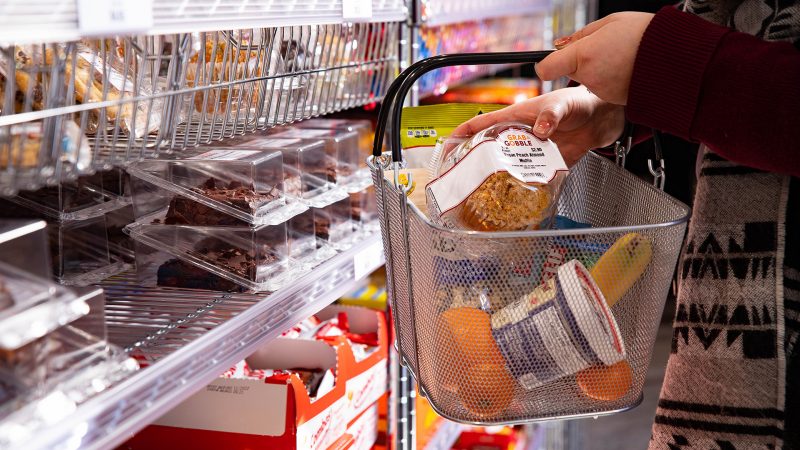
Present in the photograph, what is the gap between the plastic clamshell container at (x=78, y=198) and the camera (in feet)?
4.01

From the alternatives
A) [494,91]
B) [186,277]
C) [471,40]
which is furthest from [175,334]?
[494,91]

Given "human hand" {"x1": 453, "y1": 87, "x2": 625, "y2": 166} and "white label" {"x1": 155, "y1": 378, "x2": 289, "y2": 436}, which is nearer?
"human hand" {"x1": 453, "y1": 87, "x2": 625, "y2": 166}

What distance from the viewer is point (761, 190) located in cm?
104

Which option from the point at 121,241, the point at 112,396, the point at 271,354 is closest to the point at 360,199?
the point at 271,354

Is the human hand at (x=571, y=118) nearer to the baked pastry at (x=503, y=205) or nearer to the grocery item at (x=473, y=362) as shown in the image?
the baked pastry at (x=503, y=205)

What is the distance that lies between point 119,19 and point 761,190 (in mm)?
801

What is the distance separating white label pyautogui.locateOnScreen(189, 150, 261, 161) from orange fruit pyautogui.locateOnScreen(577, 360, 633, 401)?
2.17ft

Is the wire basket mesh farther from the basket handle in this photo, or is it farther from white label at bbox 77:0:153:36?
white label at bbox 77:0:153:36

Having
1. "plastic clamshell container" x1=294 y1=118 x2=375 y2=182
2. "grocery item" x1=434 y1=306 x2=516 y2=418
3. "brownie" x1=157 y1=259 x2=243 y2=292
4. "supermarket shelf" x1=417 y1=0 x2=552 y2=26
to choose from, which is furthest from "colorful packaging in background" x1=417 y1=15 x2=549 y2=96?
"grocery item" x1=434 y1=306 x2=516 y2=418

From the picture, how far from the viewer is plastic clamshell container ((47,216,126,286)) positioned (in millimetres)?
1205

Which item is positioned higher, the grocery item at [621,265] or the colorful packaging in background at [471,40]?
the colorful packaging in background at [471,40]

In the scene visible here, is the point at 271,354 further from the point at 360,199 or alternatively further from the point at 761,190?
the point at 761,190

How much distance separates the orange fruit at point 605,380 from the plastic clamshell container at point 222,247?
0.53 meters

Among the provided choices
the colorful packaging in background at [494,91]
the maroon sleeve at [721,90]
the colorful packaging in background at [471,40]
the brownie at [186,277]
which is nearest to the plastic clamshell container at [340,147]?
the colorful packaging in background at [471,40]
